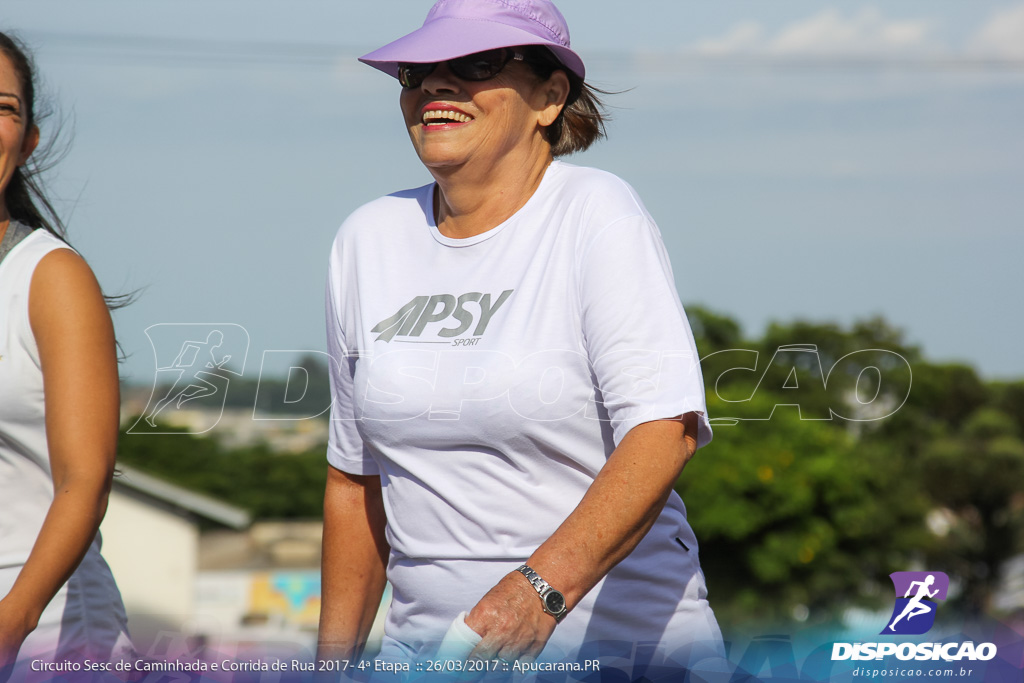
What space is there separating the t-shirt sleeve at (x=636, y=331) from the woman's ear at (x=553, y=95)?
438 mm

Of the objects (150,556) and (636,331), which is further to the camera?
(150,556)

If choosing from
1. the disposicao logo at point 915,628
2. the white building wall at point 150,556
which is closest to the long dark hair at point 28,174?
the disposicao logo at point 915,628

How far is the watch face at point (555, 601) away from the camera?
192cm

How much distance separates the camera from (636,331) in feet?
7.06

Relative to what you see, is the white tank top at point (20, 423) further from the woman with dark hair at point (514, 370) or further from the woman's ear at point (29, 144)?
the woman with dark hair at point (514, 370)

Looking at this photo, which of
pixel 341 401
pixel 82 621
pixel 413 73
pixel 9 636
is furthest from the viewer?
pixel 341 401

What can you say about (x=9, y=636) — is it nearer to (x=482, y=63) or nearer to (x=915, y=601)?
(x=482, y=63)

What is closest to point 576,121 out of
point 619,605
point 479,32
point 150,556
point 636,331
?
point 479,32

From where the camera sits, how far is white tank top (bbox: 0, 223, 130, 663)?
7.59 feet

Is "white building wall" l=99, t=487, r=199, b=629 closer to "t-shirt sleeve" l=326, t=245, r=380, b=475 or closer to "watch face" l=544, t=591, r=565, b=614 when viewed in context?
"t-shirt sleeve" l=326, t=245, r=380, b=475

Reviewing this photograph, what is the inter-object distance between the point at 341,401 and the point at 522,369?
69 centimetres

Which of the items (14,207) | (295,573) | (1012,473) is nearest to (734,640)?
(14,207)

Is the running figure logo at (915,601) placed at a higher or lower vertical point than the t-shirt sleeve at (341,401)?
lower

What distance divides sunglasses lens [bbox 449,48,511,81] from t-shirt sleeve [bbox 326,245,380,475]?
1.89 feet
